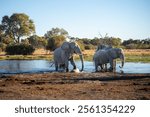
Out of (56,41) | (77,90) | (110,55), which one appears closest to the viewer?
(77,90)

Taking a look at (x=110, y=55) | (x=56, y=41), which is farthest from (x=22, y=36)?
(x=110, y=55)

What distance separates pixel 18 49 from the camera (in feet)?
103

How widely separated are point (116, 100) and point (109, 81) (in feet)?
8.89

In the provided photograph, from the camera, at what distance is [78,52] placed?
46.2 ft

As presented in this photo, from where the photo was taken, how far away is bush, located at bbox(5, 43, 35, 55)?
30.9 m

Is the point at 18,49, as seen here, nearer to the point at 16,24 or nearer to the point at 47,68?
the point at 16,24

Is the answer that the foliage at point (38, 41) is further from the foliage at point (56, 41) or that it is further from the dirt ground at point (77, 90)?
the dirt ground at point (77, 90)

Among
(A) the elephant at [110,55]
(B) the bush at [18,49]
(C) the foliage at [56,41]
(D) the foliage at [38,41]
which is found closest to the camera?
(A) the elephant at [110,55]

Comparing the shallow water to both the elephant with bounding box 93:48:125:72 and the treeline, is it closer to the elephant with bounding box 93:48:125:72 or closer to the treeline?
the elephant with bounding box 93:48:125:72

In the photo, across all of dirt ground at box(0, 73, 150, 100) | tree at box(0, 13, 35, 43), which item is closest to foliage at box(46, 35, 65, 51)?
tree at box(0, 13, 35, 43)

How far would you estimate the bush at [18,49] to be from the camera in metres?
30.9

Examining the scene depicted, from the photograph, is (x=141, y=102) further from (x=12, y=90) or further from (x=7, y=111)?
(x=12, y=90)

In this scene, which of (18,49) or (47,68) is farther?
(18,49)

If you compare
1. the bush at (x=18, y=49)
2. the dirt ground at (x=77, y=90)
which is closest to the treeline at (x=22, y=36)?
the bush at (x=18, y=49)
